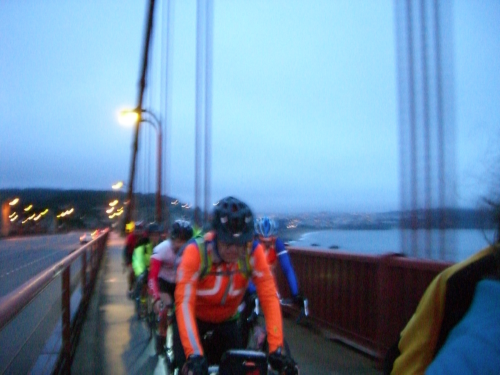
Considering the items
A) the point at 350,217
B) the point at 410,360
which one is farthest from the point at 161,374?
the point at 410,360

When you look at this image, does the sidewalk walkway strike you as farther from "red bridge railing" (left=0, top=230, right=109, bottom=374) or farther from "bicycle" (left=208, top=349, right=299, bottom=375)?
"bicycle" (left=208, top=349, right=299, bottom=375)

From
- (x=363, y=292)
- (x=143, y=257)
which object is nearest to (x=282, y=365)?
(x=363, y=292)

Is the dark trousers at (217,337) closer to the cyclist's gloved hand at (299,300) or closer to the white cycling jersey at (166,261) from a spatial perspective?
the cyclist's gloved hand at (299,300)

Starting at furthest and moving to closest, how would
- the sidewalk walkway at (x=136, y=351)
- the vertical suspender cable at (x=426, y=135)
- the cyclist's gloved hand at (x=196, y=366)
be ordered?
the sidewalk walkway at (x=136, y=351) < the vertical suspender cable at (x=426, y=135) < the cyclist's gloved hand at (x=196, y=366)

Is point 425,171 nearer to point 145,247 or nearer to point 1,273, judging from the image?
point 145,247

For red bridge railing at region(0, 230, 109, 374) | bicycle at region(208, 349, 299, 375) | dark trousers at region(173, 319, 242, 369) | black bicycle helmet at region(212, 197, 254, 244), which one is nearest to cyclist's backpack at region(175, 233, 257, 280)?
black bicycle helmet at region(212, 197, 254, 244)

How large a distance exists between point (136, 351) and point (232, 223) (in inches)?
181

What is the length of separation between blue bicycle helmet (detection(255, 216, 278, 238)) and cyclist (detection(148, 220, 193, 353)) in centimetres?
72

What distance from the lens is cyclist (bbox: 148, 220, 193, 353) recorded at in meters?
4.89

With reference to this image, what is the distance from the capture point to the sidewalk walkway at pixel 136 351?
5785mm

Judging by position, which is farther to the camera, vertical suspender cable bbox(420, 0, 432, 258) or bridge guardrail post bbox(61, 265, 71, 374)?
bridge guardrail post bbox(61, 265, 71, 374)

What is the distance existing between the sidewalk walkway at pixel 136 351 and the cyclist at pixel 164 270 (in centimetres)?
88

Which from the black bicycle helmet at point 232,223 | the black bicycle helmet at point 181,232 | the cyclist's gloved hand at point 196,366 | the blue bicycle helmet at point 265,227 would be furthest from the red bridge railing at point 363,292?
the cyclist's gloved hand at point 196,366

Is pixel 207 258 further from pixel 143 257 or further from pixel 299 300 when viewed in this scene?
pixel 143 257
